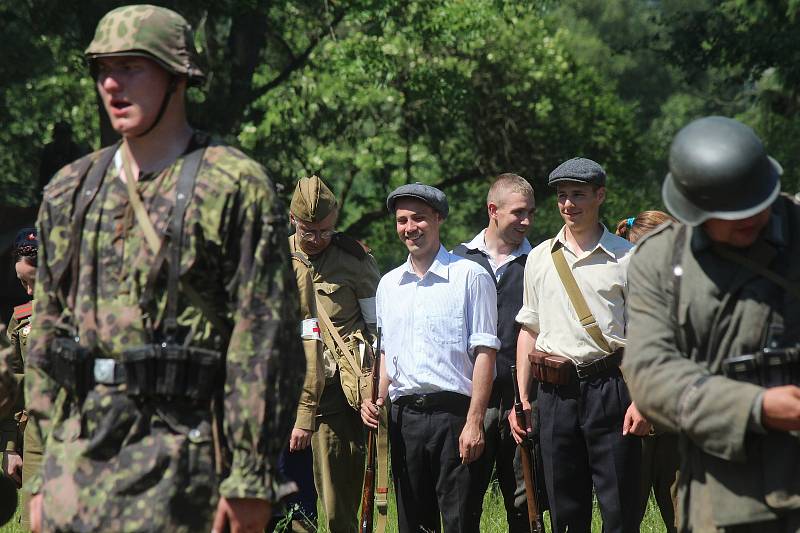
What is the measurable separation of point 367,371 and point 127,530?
4.17 metres

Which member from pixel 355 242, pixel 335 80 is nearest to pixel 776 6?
pixel 335 80

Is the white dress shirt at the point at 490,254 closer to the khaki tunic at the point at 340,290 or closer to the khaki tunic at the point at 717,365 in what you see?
the khaki tunic at the point at 340,290

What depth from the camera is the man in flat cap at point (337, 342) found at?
8.13 m

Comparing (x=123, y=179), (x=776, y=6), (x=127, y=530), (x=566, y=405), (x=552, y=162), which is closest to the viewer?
(x=127, y=530)

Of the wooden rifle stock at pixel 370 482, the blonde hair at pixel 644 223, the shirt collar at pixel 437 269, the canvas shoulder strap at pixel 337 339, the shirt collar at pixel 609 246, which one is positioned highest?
the blonde hair at pixel 644 223

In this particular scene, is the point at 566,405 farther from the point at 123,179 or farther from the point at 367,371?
the point at 123,179

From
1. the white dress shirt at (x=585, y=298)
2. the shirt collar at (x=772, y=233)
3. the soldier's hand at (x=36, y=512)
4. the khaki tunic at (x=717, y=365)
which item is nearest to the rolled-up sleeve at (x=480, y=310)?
the white dress shirt at (x=585, y=298)

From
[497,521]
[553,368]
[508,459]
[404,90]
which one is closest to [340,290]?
[508,459]

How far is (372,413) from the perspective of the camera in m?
7.76

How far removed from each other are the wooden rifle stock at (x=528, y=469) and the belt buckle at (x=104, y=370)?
3878 mm

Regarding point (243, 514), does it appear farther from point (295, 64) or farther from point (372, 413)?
point (295, 64)

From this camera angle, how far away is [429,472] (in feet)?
24.5

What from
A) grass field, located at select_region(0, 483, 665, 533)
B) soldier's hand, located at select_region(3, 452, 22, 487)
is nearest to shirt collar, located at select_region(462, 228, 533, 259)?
grass field, located at select_region(0, 483, 665, 533)

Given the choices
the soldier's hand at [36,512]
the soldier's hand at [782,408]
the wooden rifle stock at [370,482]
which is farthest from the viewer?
the wooden rifle stock at [370,482]
